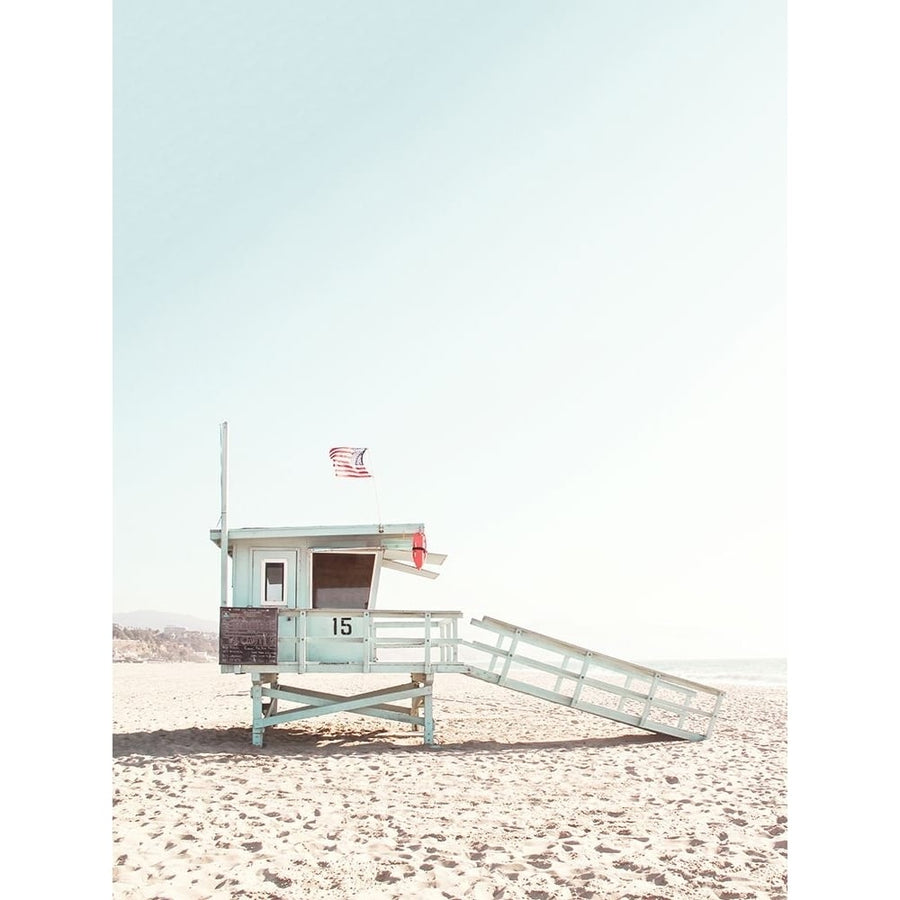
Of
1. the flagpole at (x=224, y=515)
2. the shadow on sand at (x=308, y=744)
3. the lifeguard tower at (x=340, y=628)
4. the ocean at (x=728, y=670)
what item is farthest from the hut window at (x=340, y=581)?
the ocean at (x=728, y=670)

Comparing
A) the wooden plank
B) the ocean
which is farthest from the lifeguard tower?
the ocean

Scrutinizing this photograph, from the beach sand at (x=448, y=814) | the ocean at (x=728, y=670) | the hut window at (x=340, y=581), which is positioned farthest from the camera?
the ocean at (x=728, y=670)

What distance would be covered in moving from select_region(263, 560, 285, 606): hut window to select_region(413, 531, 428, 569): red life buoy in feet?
4.76

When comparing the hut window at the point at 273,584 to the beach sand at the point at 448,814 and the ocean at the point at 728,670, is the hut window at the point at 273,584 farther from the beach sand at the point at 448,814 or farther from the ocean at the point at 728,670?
the ocean at the point at 728,670

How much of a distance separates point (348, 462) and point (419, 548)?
1202 mm

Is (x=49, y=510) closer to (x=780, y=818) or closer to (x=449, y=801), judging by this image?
(x=449, y=801)

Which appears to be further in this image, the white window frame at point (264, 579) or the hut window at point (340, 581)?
the hut window at point (340, 581)

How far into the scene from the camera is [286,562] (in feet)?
33.4

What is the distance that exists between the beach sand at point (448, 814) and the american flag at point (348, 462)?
9.26 ft

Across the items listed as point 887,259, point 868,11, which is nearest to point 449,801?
point 887,259

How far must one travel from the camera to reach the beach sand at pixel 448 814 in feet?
15.8

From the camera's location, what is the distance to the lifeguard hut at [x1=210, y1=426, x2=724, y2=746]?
32.3 feet

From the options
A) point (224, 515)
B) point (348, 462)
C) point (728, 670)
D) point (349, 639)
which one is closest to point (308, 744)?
point (349, 639)

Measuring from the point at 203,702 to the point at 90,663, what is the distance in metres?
14.0
